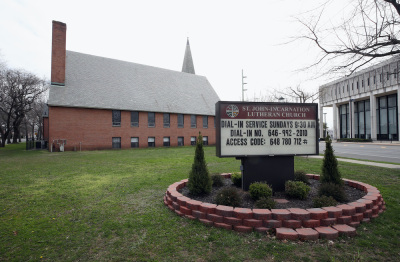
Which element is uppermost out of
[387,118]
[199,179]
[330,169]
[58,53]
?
[58,53]

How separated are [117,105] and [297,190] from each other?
88.0 feet

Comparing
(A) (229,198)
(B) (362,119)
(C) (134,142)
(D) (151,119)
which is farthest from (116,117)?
(B) (362,119)

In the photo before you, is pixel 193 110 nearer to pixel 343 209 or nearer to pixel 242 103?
pixel 242 103

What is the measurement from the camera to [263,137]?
255 inches

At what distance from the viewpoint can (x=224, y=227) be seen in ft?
14.7

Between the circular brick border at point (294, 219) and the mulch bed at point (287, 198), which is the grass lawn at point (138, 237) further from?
the mulch bed at point (287, 198)

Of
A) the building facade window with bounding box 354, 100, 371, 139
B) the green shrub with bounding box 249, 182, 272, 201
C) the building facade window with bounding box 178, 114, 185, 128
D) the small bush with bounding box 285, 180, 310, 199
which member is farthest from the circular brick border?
the building facade window with bounding box 354, 100, 371, 139

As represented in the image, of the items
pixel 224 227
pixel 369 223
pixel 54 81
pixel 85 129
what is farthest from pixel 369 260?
pixel 54 81

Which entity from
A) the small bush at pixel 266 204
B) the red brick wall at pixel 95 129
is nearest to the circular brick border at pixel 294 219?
the small bush at pixel 266 204

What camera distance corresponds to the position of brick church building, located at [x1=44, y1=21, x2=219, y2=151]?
1019 inches

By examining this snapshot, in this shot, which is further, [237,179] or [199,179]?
[237,179]

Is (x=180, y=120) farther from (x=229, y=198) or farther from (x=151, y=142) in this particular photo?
(x=229, y=198)

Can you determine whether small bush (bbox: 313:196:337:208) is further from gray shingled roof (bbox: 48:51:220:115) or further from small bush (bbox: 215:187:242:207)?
gray shingled roof (bbox: 48:51:220:115)

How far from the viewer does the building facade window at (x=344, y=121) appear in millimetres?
56500
